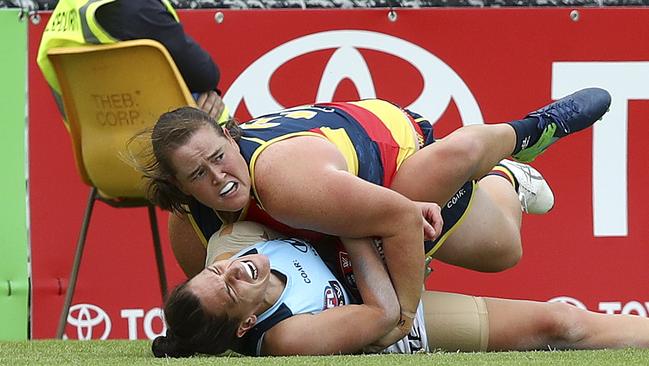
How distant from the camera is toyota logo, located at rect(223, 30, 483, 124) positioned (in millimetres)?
6004

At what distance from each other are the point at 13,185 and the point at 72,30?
2.95 feet

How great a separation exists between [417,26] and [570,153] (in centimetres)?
79

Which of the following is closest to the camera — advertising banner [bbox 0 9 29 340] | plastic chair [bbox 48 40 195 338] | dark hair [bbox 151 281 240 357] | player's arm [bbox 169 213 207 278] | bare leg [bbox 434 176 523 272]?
dark hair [bbox 151 281 240 357]

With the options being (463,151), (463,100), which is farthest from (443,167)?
(463,100)

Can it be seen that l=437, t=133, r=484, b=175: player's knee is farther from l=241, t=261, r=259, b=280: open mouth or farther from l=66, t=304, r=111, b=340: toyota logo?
l=66, t=304, r=111, b=340: toyota logo

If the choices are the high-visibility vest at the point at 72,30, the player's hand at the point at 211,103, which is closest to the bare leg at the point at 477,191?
the player's hand at the point at 211,103

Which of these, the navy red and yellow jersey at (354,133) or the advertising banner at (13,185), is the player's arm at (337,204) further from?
the advertising banner at (13,185)

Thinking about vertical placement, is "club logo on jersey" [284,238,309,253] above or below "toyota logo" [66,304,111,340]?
above

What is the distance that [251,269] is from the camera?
→ 13.3ft

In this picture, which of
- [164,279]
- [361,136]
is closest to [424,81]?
[164,279]

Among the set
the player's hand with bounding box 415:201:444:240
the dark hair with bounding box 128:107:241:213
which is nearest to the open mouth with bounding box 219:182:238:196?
the dark hair with bounding box 128:107:241:213

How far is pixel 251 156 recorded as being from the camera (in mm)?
4172

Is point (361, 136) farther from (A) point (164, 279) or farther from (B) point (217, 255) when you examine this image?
(A) point (164, 279)

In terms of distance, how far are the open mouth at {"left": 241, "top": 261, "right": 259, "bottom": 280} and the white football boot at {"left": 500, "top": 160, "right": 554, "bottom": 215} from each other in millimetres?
1341
